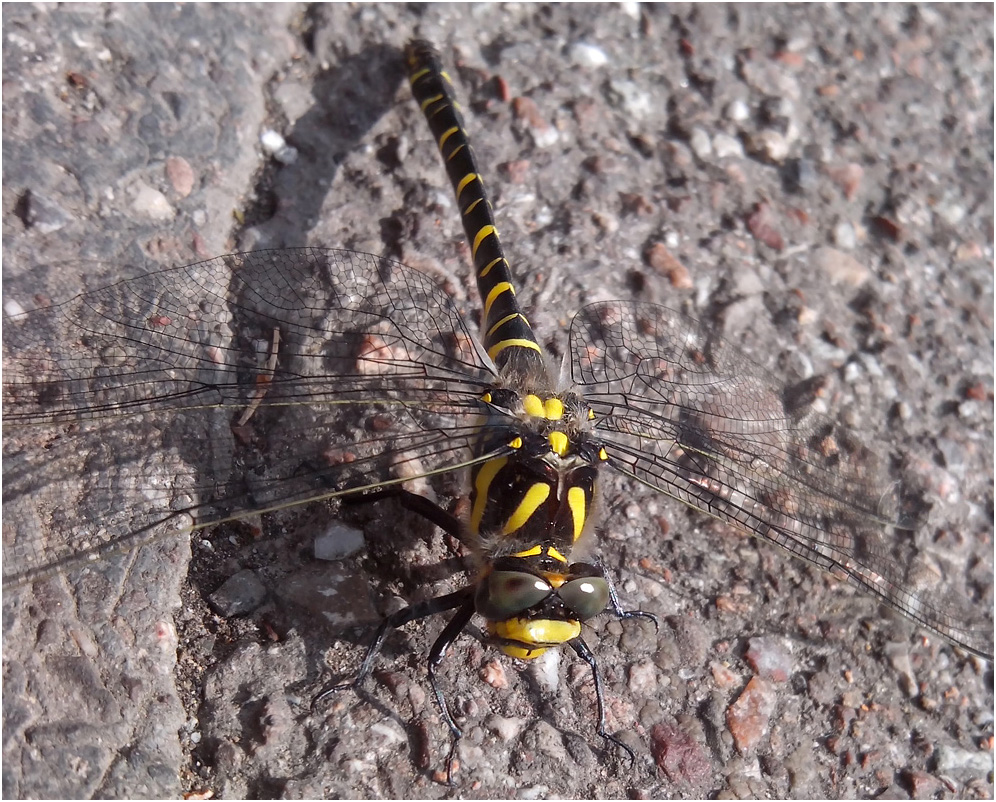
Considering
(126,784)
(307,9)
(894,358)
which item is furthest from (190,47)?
(894,358)

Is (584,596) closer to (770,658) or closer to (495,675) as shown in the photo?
(495,675)

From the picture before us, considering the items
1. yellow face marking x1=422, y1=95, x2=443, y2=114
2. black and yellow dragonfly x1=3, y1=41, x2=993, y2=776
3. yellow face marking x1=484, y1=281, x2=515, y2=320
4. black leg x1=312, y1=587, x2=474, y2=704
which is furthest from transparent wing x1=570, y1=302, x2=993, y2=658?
yellow face marking x1=422, y1=95, x2=443, y2=114

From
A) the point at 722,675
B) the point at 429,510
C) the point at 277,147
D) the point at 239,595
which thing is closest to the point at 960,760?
the point at 722,675

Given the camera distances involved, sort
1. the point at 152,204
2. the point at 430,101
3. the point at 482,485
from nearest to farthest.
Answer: the point at 482,485 < the point at 152,204 < the point at 430,101

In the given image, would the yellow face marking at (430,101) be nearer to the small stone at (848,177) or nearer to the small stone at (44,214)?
the small stone at (44,214)

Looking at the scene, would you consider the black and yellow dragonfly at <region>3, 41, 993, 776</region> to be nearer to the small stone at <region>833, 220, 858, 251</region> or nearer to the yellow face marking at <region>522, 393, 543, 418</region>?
the yellow face marking at <region>522, 393, 543, 418</region>

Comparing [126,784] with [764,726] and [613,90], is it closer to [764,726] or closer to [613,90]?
[764,726]

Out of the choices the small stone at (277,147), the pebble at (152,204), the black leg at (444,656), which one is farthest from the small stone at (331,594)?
the small stone at (277,147)
